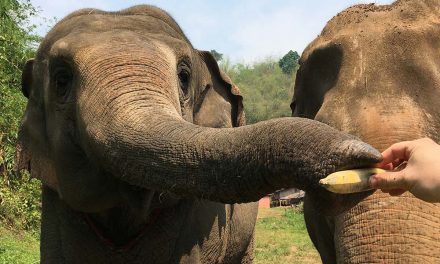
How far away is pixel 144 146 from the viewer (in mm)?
2539

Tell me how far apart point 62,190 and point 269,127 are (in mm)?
1668

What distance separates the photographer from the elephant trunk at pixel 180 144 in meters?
2.00

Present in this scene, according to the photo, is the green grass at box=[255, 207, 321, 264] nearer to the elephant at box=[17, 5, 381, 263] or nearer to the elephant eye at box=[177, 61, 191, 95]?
the elephant at box=[17, 5, 381, 263]

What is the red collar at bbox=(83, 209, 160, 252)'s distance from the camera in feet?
12.5

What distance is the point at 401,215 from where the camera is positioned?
3039mm

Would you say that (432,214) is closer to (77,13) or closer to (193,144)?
(193,144)

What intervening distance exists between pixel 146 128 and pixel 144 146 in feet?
0.26

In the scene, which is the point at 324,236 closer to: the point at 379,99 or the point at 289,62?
the point at 379,99

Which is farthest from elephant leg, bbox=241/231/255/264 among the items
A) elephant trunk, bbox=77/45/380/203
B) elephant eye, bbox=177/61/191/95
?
elephant trunk, bbox=77/45/380/203

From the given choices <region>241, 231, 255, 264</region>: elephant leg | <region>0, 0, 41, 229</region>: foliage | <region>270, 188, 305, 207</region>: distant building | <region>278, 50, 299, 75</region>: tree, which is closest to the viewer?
<region>241, 231, 255, 264</region>: elephant leg

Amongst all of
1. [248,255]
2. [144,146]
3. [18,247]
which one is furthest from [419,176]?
[18,247]

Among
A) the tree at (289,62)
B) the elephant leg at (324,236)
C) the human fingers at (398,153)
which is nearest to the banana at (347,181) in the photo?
the human fingers at (398,153)

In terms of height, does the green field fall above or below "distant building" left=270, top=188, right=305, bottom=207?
below

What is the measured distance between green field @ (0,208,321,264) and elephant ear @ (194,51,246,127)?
4.25 meters
